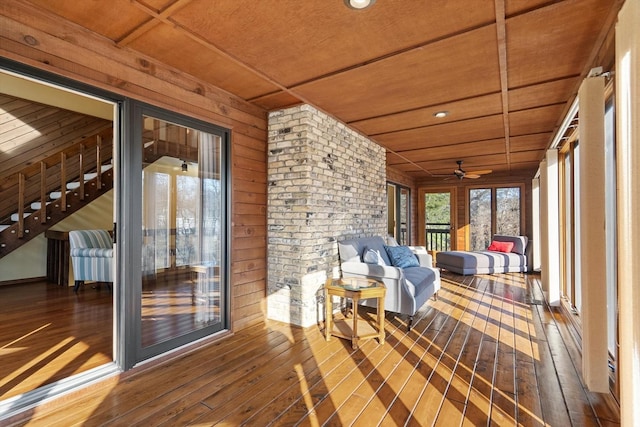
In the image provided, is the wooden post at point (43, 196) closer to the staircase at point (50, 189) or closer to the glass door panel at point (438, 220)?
the staircase at point (50, 189)

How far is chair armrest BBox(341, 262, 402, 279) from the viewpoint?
350 centimetres

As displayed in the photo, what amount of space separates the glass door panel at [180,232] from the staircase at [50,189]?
349 centimetres

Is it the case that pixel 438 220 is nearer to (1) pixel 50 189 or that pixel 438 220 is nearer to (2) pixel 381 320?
(2) pixel 381 320

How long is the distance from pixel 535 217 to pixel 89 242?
8447mm

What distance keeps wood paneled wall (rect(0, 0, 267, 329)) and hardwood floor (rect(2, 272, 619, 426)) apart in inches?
26.6

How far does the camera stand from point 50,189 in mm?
5668

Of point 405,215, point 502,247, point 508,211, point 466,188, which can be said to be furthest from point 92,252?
point 508,211

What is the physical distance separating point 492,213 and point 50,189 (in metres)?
10.1

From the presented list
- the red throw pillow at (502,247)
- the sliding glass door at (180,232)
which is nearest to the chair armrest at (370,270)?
the sliding glass door at (180,232)

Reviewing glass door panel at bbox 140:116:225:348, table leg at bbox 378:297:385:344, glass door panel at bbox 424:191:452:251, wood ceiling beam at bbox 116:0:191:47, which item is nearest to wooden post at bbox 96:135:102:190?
glass door panel at bbox 140:116:225:348

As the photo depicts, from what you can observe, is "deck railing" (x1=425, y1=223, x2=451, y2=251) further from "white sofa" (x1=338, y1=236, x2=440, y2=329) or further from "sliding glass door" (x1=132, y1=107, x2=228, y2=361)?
"sliding glass door" (x1=132, y1=107, x2=228, y2=361)

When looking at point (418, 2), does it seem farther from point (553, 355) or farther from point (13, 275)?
point (13, 275)

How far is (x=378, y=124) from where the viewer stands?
415 cm

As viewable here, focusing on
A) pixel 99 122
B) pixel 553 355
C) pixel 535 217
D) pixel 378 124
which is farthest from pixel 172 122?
pixel 535 217
